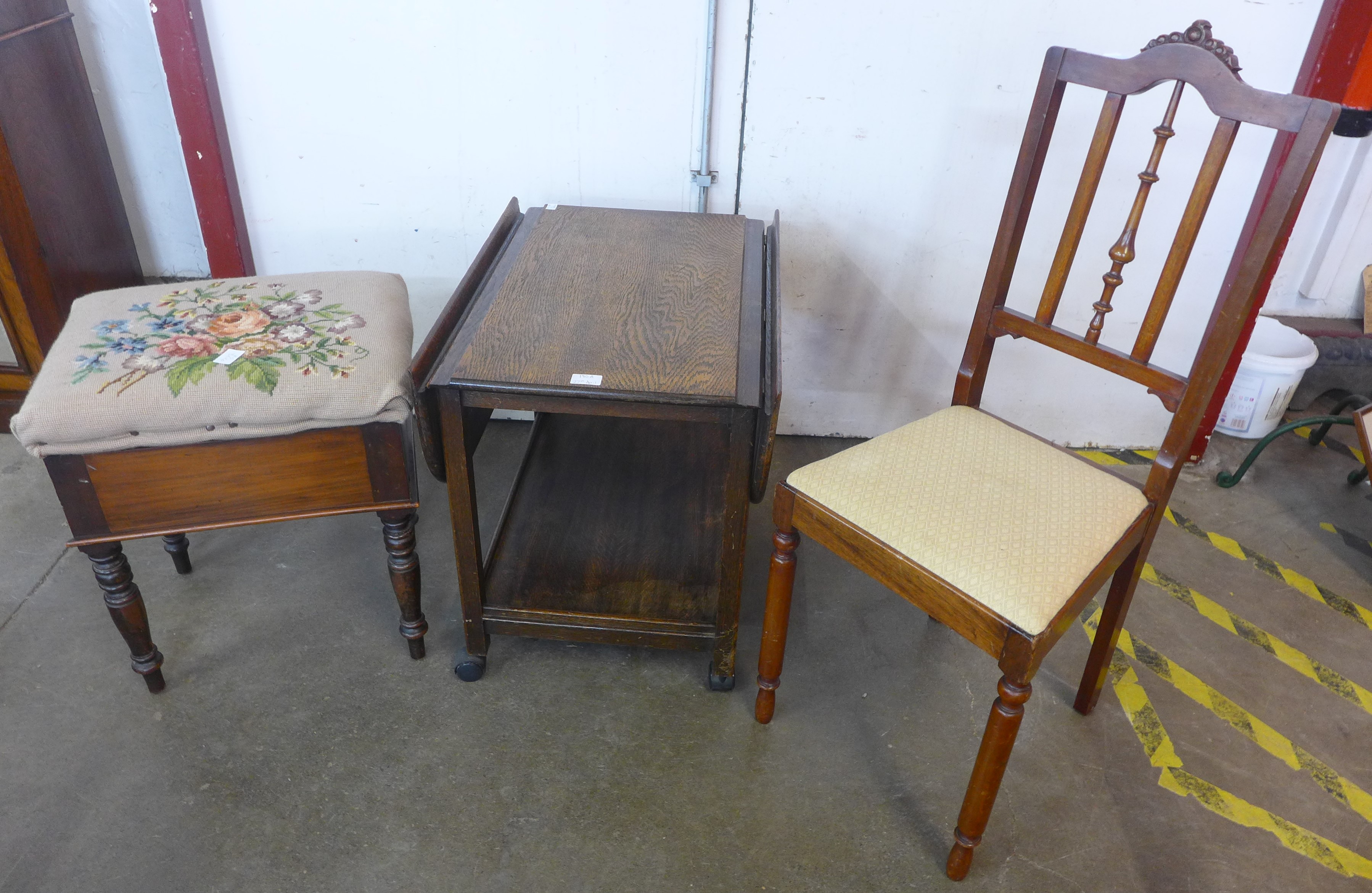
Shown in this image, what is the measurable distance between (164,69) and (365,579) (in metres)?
1.25

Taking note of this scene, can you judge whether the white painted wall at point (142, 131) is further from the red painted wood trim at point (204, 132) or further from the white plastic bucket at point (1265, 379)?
the white plastic bucket at point (1265, 379)

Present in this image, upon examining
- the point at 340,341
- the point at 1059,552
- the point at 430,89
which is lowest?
the point at 1059,552

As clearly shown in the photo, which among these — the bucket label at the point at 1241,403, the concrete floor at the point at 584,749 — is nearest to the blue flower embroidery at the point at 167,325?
the concrete floor at the point at 584,749

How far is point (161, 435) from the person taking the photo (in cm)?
146

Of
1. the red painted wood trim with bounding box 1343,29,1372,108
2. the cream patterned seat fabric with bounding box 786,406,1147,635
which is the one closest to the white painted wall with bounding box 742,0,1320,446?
the red painted wood trim with bounding box 1343,29,1372,108

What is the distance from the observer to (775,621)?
163 centimetres

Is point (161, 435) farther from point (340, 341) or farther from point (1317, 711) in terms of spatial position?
point (1317, 711)

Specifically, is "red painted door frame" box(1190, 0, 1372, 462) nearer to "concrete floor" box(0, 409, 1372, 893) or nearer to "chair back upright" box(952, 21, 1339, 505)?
"chair back upright" box(952, 21, 1339, 505)

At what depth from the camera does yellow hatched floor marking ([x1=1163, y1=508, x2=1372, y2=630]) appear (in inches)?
84.2

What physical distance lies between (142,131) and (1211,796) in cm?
295

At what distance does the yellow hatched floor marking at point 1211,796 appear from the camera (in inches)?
62.2

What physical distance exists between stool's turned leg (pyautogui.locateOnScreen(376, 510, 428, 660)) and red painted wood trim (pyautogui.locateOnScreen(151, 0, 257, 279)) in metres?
1.00

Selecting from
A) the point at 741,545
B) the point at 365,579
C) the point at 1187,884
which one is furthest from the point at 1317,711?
the point at 365,579

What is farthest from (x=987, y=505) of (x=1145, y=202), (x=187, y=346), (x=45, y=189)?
(x=45, y=189)
